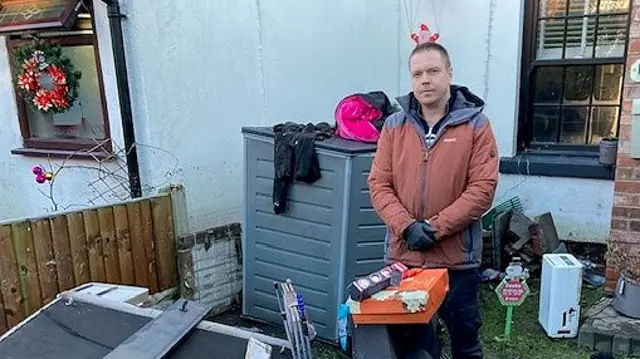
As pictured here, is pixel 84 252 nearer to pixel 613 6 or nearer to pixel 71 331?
pixel 71 331

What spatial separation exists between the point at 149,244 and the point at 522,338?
2165mm

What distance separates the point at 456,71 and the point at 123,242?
2.63 meters

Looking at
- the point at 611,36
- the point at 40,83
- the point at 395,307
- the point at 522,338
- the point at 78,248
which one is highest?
the point at 611,36

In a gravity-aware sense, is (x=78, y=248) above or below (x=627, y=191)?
below

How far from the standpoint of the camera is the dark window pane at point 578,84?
3723 mm

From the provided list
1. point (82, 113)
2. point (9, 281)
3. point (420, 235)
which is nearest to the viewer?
point (420, 235)

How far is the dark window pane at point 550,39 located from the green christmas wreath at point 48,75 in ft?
10.3

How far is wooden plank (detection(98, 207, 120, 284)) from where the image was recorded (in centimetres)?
283

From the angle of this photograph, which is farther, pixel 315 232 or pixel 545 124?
pixel 545 124

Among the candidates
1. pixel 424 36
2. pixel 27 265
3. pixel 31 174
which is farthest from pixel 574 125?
pixel 31 174

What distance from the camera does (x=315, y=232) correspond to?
9.66ft

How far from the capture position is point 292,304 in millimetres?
1590

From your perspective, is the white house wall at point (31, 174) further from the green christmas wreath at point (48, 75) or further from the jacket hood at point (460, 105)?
the jacket hood at point (460, 105)

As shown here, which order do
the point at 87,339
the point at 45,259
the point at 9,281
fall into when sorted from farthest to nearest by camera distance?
the point at 45,259 → the point at 9,281 → the point at 87,339
